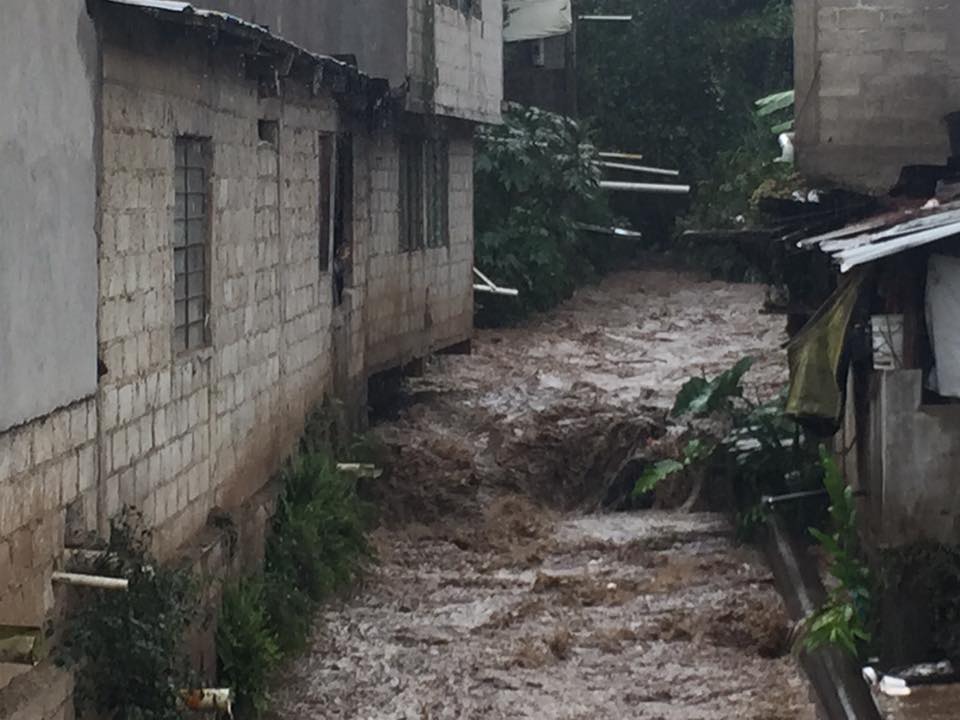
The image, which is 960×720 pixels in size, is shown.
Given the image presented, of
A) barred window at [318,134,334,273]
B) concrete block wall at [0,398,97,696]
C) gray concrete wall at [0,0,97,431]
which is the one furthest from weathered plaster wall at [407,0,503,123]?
concrete block wall at [0,398,97,696]

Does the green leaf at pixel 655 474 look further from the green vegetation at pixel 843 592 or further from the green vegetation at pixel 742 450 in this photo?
the green vegetation at pixel 843 592

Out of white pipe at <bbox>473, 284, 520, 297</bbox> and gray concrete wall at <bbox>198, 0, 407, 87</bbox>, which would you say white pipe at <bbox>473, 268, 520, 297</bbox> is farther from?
gray concrete wall at <bbox>198, 0, 407, 87</bbox>

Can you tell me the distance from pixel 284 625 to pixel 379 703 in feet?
2.93

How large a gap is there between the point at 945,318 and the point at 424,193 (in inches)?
348

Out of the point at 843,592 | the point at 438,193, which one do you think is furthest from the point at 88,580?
the point at 438,193

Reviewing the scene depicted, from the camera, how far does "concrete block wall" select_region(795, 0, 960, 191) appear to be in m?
12.4

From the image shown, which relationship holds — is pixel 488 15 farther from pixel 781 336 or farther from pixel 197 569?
pixel 197 569

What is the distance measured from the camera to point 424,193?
56.7 ft

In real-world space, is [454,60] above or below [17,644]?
above

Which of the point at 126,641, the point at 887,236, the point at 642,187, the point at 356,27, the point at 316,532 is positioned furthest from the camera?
the point at 642,187

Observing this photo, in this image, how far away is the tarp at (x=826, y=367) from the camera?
32.1 ft

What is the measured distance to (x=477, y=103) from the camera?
18094 mm

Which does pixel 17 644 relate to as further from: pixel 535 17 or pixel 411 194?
pixel 535 17

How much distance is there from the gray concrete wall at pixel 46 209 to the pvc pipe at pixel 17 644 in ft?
2.67
